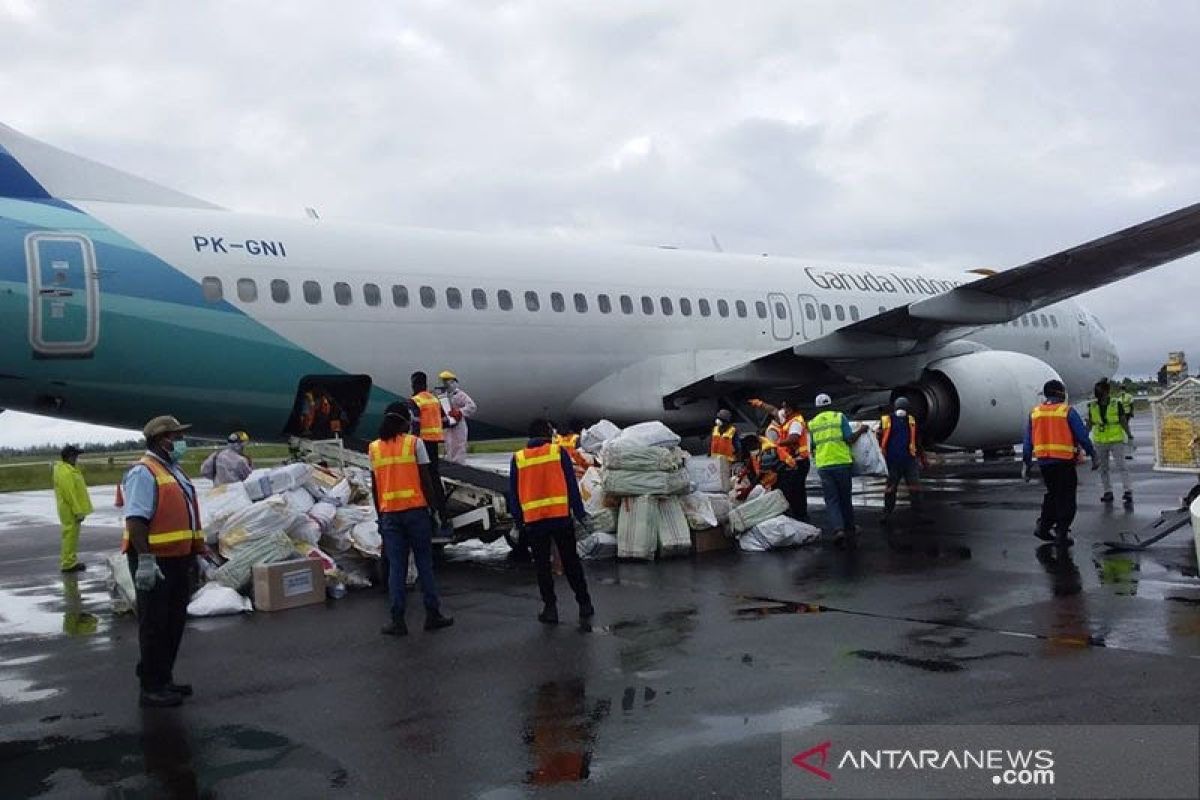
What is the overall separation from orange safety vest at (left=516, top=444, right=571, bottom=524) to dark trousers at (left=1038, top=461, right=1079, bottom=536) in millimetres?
5007

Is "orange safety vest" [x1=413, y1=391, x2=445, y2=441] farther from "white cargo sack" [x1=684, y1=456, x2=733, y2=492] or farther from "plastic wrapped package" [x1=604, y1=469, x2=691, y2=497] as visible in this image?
"white cargo sack" [x1=684, y1=456, x2=733, y2=492]

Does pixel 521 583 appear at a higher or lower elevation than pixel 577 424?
lower

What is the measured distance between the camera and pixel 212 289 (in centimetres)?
1223

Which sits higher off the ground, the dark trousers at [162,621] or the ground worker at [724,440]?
the ground worker at [724,440]

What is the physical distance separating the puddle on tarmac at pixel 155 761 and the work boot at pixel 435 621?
7.43ft

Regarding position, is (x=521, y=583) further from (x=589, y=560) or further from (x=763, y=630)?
(x=763, y=630)

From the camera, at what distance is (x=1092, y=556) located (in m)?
9.12

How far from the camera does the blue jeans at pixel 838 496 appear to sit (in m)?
10.8

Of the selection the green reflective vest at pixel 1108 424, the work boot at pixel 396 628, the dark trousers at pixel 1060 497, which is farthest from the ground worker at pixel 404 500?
the green reflective vest at pixel 1108 424

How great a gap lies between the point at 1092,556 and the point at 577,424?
344 inches

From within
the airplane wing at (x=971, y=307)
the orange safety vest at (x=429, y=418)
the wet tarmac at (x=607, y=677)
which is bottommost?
the wet tarmac at (x=607, y=677)

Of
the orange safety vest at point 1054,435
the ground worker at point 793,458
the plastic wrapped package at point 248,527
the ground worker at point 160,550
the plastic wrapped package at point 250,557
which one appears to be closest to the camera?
the ground worker at point 160,550

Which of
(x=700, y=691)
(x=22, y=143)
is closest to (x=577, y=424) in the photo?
(x=22, y=143)

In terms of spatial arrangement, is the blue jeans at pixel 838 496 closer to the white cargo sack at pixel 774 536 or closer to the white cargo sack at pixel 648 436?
the white cargo sack at pixel 774 536
